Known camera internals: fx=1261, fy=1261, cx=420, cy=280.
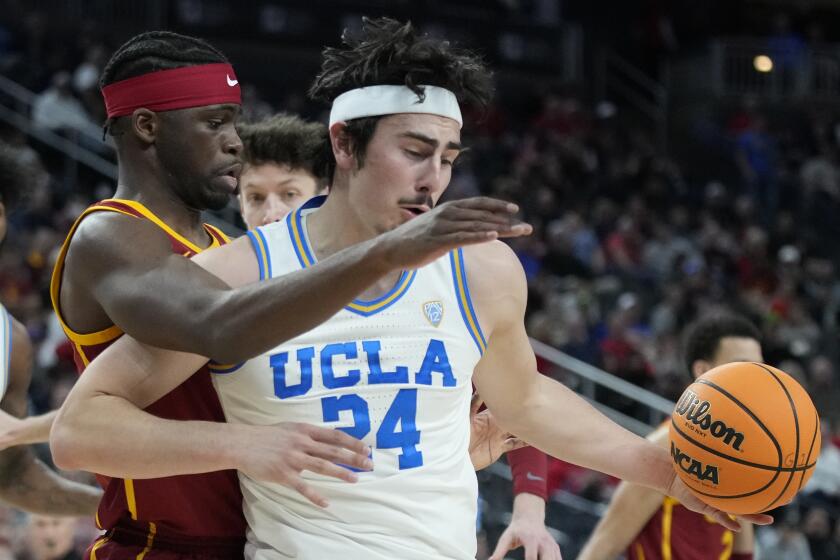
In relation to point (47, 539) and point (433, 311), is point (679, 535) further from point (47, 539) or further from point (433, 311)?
point (47, 539)

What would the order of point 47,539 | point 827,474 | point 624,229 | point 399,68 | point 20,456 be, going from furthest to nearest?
1. point 624,229
2. point 827,474
3. point 47,539
4. point 20,456
5. point 399,68

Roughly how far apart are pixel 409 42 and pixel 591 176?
569 inches

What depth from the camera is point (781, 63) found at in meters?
20.3

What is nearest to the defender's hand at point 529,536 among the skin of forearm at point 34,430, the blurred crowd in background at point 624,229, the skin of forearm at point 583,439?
the skin of forearm at point 583,439

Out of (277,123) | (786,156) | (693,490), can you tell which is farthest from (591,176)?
(693,490)

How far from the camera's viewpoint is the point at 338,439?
2699 mm

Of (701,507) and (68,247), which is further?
(701,507)

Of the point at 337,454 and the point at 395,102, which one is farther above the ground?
the point at 395,102

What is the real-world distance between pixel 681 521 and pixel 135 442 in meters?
3.27

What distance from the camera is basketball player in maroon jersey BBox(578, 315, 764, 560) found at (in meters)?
5.41

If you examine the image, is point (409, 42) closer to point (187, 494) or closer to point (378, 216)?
point (378, 216)

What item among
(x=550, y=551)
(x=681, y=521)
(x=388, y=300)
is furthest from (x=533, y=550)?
(x=681, y=521)

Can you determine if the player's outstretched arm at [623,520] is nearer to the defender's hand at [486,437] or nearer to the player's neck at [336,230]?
the defender's hand at [486,437]

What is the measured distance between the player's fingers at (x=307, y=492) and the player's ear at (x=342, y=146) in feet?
3.00
